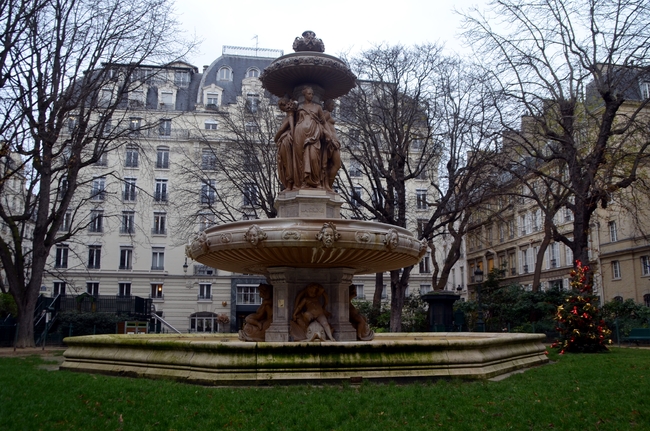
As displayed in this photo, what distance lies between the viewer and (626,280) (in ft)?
120

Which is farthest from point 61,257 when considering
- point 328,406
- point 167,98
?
point 328,406

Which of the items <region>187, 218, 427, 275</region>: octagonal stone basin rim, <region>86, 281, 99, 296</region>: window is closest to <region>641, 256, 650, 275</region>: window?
<region>187, 218, 427, 275</region>: octagonal stone basin rim

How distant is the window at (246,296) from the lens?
44.0 metres

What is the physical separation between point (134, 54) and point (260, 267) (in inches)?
507

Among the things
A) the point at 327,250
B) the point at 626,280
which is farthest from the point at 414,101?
the point at 626,280

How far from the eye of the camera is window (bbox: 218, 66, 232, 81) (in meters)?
46.6

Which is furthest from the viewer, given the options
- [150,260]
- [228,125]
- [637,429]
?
[150,260]

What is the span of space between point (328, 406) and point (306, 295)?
3716 mm

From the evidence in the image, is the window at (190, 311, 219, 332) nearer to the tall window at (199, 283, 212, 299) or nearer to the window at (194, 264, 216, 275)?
the tall window at (199, 283, 212, 299)

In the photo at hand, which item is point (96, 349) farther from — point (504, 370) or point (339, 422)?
point (504, 370)

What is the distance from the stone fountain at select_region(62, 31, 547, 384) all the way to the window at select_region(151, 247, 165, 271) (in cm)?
3520

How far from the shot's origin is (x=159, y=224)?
147ft

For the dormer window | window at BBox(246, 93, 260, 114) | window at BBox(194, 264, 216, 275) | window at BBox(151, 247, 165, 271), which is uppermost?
the dormer window

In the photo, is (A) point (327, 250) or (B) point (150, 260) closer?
(A) point (327, 250)
